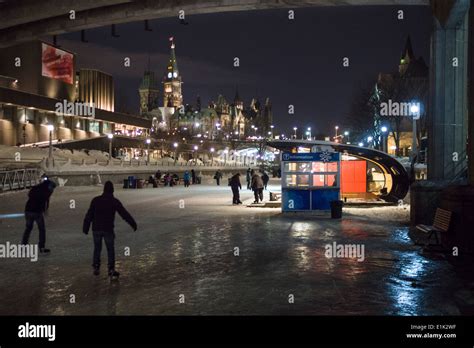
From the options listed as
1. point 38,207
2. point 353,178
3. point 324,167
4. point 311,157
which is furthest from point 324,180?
point 38,207

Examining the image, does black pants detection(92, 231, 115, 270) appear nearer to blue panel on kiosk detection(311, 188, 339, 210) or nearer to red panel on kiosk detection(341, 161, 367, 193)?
blue panel on kiosk detection(311, 188, 339, 210)

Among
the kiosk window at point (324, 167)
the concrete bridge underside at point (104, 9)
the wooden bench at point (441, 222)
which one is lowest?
the wooden bench at point (441, 222)

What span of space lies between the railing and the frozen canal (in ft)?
51.7

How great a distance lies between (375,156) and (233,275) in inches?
694

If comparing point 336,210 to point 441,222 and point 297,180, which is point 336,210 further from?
point 441,222

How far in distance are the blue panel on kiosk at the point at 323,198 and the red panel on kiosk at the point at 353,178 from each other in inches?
322

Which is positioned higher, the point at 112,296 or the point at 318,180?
the point at 318,180

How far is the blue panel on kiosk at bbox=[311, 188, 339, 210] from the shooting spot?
21062mm

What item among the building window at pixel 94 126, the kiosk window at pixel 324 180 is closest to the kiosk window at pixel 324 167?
the kiosk window at pixel 324 180

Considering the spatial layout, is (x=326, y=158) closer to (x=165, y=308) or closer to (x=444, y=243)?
(x=444, y=243)

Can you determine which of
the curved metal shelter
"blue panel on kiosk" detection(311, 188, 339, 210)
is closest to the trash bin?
"blue panel on kiosk" detection(311, 188, 339, 210)

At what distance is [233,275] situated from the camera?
9.26m

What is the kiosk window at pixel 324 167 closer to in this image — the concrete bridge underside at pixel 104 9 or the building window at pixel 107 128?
the concrete bridge underside at pixel 104 9

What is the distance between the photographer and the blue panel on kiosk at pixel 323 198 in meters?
21.1
